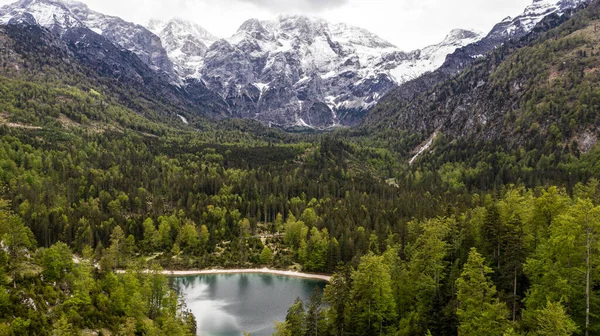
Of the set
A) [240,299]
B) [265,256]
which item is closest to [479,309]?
[240,299]

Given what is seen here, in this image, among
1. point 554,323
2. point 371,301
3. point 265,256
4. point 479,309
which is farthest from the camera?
point 265,256

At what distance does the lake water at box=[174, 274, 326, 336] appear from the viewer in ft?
287

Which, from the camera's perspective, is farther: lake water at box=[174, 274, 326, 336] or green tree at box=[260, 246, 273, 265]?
green tree at box=[260, 246, 273, 265]

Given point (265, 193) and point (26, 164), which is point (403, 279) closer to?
point (265, 193)

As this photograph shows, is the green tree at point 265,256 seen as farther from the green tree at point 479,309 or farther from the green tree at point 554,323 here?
the green tree at point 554,323

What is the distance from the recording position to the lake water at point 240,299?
8750 centimetres

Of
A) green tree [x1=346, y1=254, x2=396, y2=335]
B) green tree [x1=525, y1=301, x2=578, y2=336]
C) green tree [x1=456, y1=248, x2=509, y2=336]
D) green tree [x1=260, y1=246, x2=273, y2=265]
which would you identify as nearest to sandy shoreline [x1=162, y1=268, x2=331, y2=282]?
green tree [x1=260, y1=246, x2=273, y2=265]

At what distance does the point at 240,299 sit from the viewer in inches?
4129

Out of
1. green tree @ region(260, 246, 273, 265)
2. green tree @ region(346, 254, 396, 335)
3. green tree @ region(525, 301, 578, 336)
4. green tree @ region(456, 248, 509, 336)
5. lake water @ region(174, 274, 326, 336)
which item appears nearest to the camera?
green tree @ region(525, 301, 578, 336)

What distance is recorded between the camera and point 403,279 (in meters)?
72.8

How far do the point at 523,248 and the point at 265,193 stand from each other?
141m

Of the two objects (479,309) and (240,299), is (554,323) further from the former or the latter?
(240,299)

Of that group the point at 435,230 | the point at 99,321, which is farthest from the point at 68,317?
the point at 435,230

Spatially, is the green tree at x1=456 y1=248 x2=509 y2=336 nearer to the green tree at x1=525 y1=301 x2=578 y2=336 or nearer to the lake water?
the green tree at x1=525 y1=301 x2=578 y2=336
